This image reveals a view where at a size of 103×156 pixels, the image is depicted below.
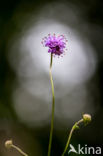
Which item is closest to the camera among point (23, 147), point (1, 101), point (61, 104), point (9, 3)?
point (23, 147)

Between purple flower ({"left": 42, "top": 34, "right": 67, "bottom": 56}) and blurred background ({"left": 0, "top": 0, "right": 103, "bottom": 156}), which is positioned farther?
blurred background ({"left": 0, "top": 0, "right": 103, "bottom": 156})

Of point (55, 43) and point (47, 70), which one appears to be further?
point (47, 70)

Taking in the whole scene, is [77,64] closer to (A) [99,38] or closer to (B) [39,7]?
(A) [99,38]

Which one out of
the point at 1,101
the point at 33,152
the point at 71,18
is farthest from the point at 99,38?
the point at 33,152
